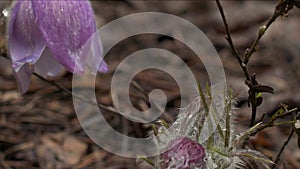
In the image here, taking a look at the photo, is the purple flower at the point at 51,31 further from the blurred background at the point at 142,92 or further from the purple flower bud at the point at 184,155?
the purple flower bud at the point at 184,155

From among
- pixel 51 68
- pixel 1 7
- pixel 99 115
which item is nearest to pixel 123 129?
pixel 99 115

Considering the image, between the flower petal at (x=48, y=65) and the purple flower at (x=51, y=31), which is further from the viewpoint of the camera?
the flower petal at (x=48, y=65)

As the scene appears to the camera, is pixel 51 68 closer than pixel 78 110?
Yes

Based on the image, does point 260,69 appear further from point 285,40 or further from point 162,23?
point 162,23

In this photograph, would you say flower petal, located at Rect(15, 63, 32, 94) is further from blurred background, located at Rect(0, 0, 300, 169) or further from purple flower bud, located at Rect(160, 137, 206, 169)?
purple flower bud, located at Rect(160, 137, 206, 169)

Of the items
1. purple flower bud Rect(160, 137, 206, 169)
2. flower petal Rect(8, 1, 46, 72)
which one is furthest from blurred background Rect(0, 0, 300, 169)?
purple flower bud Rect(160, 137, 206, 169)

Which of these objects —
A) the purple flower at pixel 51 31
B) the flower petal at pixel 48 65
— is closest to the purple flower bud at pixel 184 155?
the purple flower at pixel 51 31
